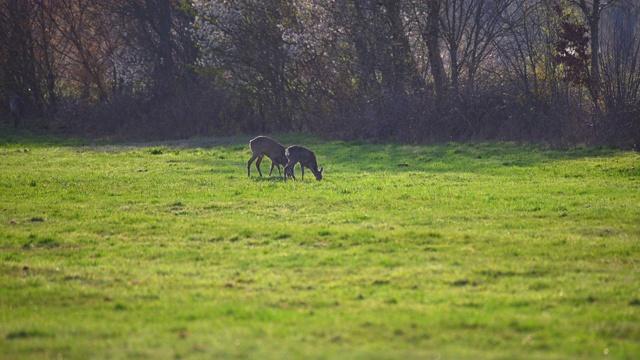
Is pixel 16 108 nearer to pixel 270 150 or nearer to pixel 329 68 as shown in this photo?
pixel 329 68

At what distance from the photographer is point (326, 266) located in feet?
34.0

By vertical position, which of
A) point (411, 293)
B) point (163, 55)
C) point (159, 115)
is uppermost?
point (163, 55)

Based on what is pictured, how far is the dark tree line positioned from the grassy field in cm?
828

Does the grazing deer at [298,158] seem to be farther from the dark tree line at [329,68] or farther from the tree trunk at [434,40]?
the tree trunk at [434,40]

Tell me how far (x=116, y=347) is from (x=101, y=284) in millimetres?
2811

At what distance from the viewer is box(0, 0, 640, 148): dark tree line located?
1133 inches

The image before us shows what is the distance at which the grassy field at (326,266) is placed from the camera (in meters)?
7.12

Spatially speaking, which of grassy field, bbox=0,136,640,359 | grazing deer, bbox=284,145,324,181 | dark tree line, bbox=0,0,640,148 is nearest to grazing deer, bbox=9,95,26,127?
dark tree line, bbox=0,0,640,148

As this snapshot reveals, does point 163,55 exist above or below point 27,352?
above

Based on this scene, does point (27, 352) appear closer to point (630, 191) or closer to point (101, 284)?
point (101, 284)

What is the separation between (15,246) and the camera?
39.4ft

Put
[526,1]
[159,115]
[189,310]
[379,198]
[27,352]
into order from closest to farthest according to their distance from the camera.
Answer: [27,352], [189,310], [379,198], [526,1], [159,115]

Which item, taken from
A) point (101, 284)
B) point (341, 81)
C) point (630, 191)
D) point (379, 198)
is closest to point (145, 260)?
point (101, 284)

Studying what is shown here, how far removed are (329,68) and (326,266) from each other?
2588cm
